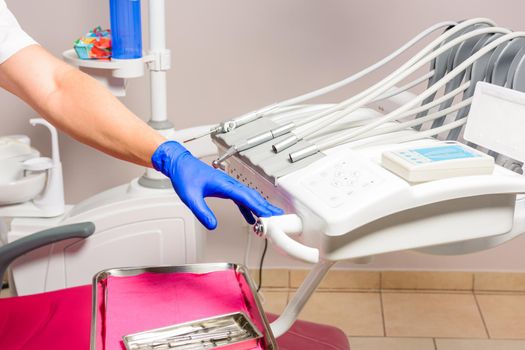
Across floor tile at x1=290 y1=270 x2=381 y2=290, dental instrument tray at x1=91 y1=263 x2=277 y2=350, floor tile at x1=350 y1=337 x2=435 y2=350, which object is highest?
dental instrument tray at x1=91 y1=263 x2=277 y2=350

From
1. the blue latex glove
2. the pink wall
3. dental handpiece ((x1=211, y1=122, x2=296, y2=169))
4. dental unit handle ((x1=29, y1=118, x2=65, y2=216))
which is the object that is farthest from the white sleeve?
the pink wall

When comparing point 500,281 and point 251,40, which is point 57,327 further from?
point 500,281

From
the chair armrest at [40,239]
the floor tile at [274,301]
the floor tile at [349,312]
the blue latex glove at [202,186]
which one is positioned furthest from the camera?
the floor tile at [274,301]

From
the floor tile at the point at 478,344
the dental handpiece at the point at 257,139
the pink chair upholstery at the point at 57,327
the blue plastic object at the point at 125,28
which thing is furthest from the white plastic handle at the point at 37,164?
the floor tile at the point at 478,344

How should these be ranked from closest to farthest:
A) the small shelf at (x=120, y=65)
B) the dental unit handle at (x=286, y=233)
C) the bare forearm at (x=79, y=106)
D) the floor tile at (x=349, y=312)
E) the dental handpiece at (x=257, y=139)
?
1. the dental unit handle at (x=286, y=233)
2. the dental handpiece at (x=257, y=139)
3. the bare forearm at (x=79, y=106)
4. the small shelf at (x=120, y=65)
5. the floor tile at (x=349, y=312)

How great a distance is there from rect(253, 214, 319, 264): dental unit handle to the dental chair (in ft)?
1.86

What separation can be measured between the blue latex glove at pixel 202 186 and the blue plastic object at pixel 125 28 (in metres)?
0.63

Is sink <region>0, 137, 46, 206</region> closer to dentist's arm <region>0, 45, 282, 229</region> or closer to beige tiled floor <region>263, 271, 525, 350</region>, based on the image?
dentist's arm <region>0, 45, 282, 229</region>

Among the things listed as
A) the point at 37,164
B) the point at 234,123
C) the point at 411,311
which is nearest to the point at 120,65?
the point at 37,164

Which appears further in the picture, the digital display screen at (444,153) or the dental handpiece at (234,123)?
the dental handpiece at (234,123)

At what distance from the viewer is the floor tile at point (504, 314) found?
2.58 m

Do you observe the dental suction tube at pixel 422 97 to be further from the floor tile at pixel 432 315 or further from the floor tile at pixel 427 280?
the floor tile at pixel 427 280

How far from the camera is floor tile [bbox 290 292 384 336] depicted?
260 cm

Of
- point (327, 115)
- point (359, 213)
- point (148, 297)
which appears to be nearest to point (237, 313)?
point (148, 297)
